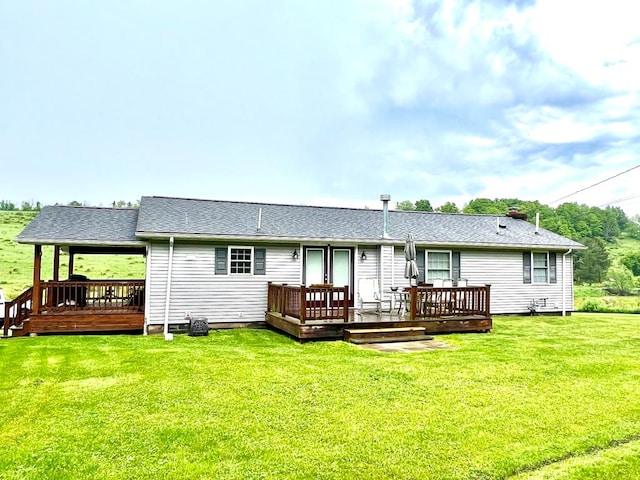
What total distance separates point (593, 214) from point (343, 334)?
44778 millimetres

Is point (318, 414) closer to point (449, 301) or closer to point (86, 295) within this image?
point (449, 301)

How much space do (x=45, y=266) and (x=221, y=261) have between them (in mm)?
23378

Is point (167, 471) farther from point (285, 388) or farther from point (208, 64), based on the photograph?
point (208, 64)

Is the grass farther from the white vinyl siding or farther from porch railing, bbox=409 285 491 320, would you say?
the white vinyl siding

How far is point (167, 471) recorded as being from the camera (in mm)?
3354

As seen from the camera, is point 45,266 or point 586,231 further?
point 586,231

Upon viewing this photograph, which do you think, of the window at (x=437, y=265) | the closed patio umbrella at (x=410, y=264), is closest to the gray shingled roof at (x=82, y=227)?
the closed patio umbrella at (x=410, y=264)

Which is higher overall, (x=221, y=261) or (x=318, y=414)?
(x=221, y=261)

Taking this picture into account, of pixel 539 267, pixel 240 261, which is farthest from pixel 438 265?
pixel 240 261

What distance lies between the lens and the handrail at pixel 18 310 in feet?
35.0

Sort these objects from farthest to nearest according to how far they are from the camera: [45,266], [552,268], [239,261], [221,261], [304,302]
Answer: [45,266] < [552,268] < [239,261] < [221,261] < [304,302]

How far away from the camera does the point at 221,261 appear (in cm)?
1148

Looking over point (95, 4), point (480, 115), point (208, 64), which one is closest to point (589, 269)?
point (480, 115)

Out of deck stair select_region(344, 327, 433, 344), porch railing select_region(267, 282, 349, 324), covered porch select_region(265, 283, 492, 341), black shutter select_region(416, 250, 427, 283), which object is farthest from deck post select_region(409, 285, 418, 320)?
black shutter select_region(416, 250, 427, 283)
